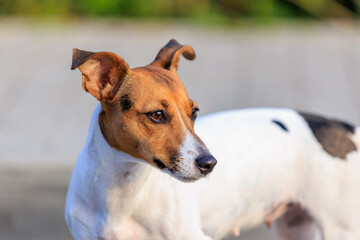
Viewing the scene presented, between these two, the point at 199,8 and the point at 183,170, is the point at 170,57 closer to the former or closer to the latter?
the point at 183,170

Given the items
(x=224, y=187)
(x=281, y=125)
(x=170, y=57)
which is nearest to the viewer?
(x=170, y=57)

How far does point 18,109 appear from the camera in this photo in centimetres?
660

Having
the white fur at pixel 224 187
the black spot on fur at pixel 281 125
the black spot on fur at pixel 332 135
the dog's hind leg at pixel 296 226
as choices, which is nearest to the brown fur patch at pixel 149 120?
the white fur at pixel 224 187

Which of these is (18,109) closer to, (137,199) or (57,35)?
(57,35)

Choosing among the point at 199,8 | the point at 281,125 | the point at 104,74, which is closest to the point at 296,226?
the point at 281,125

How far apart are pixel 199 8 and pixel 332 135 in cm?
535

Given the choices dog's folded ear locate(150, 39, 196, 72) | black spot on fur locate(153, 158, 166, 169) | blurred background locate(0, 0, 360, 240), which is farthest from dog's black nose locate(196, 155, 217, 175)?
blurred background locate(0, 0, 360, 240)

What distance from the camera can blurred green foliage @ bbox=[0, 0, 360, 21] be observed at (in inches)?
340

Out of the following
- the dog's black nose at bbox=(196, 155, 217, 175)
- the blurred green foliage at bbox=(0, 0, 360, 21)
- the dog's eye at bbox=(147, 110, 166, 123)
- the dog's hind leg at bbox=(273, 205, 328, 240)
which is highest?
the blurred green foliage at bbox=(0, 0, 360, 21)

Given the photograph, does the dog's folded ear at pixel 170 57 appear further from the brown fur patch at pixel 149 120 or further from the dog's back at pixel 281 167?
the dog's back at pixel 281 167

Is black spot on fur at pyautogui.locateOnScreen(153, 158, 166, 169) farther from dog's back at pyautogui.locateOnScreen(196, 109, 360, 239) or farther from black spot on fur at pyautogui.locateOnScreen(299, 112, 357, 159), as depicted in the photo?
black spot on fur at pyautogui.locateOnScreen(299, 112, 357, 159)

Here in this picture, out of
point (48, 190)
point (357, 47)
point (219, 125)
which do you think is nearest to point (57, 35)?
point (48, 190)

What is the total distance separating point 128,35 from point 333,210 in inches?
209

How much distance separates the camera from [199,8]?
8703mm
